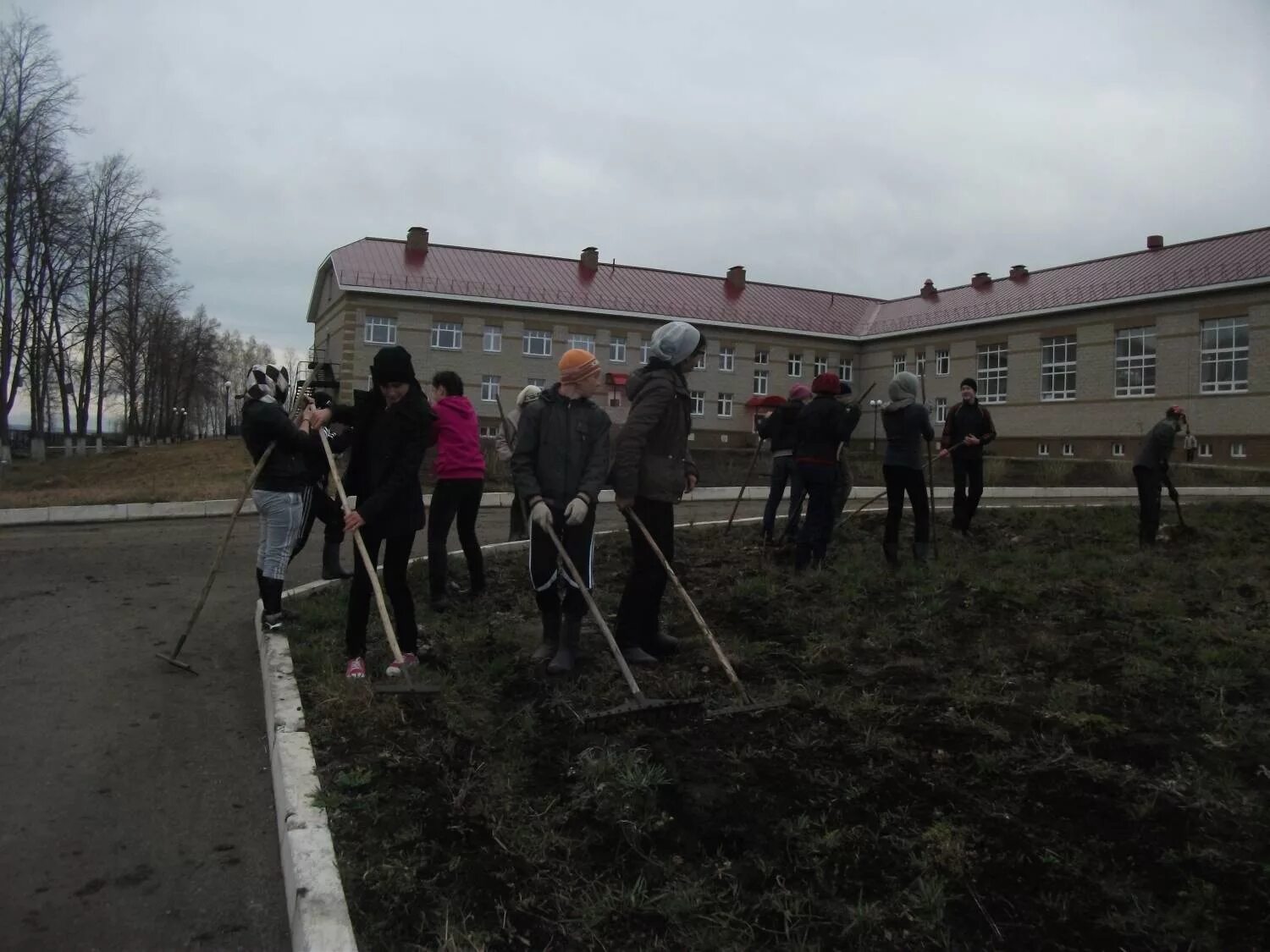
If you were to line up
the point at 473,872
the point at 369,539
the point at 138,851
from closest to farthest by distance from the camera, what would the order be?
1. the point at 473,872
2. the point at 138,851
3. the point at 369,539

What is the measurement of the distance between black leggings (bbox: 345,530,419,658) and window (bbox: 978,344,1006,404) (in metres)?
39.0

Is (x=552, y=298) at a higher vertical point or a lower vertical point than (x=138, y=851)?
higher

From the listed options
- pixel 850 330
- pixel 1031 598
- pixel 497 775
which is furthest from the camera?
pixel 850 330

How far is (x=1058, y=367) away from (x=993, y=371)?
3106 millimetres

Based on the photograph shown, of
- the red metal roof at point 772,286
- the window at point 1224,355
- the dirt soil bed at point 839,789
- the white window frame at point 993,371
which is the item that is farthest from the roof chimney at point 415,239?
the dirt soil bed at point 839,789

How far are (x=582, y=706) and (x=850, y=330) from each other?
46.1 meters

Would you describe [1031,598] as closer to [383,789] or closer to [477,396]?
[383,789]

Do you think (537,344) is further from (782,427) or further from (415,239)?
(782,427)

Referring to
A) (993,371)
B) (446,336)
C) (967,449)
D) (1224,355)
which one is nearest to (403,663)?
(967,449)

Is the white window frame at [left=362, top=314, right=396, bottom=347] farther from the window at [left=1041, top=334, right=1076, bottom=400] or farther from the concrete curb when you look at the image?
the window at [left=1041, top=334, right=1076, bottom=400]

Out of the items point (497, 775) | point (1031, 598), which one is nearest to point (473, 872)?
point (497, 775)

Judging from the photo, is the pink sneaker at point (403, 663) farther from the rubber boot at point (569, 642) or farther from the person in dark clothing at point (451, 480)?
the person in dark clothing at point (451, 480)

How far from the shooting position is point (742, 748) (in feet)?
12.3

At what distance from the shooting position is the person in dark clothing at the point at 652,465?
16.1 ft
